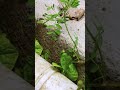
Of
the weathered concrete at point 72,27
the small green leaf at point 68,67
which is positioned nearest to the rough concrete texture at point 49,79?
the small green leaf at point 68,67

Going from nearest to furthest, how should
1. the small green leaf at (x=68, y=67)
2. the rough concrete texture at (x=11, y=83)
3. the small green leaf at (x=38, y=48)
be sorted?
the rough concrete texture at (x=11, y=83) → the small green leaf at (x=68, y=67) → the small green leaf at (x=38, y=48)

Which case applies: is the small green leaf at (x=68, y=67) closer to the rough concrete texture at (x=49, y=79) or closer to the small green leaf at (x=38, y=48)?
the rough concrete texture at (x=49, y=79)

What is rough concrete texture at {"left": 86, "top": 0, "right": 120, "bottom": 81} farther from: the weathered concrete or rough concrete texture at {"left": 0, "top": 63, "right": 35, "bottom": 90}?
rough concrete texture at {"left": 0, "top": 63, "right": 35, "bottom": 90}

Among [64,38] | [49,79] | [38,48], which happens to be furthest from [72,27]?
[49,79]

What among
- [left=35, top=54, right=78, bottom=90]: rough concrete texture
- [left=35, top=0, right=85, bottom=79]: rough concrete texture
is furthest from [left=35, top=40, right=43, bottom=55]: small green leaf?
[left=35, top=54, right=78, bottom=90]: rough concrete texture

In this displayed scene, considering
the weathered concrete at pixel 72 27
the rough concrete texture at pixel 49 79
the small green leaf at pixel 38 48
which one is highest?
the weathered concrete at pixel 72 27

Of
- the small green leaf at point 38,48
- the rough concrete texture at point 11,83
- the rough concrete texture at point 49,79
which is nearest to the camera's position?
the rough concrete texture at point 11,83
